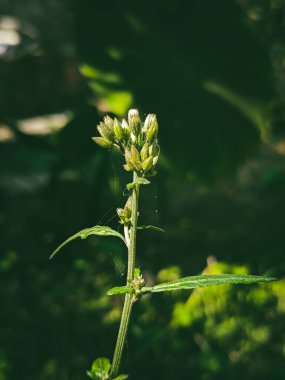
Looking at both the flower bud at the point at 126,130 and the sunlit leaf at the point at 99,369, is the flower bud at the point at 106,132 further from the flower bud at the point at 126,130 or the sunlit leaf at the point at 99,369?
the sunlit leaf at the point at 99,369

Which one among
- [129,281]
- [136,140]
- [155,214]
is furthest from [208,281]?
[155,214]

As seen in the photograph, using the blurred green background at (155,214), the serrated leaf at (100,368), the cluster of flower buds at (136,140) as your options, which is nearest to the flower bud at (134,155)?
the cluster of flower buds at (136,140)

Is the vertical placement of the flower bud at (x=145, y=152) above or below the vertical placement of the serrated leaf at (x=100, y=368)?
above

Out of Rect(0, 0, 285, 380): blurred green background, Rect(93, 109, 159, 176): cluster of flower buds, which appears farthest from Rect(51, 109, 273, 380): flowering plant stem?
Rect(0, 0, 285, 380): blurred green background

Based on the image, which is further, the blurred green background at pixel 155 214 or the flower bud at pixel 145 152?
the blurred green background at pixel 155 214

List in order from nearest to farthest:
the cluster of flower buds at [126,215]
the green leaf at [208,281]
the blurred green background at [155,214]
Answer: the green leaf at [208,281] < the cluster of flower buds at [126,215] < the blurred green background at [155,214]

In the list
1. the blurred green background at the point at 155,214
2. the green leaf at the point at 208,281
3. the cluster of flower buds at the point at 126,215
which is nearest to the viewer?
the green leaf at the point at 208,281

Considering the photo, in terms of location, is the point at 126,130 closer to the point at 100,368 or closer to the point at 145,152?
the point at 145,152

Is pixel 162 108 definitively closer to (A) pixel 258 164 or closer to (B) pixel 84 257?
(B) pixel 84 257

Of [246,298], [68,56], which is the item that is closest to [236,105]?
[246,298]
